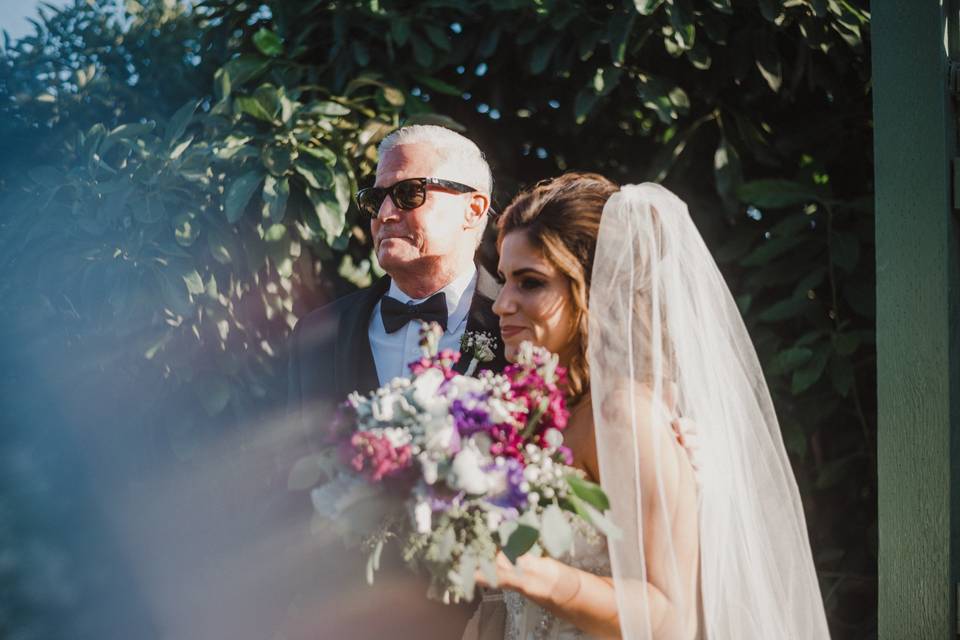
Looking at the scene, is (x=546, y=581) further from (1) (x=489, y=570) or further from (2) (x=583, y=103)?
(2) (x=583, y=103)

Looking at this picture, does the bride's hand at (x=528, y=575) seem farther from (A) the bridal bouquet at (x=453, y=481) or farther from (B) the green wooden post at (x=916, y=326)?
(B) the green wooden post at (x=916, y=326)

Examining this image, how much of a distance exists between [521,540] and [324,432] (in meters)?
0.97

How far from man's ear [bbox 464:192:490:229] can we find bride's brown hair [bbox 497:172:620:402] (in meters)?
0.37

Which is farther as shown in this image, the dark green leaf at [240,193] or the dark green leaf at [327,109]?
the dark green leaf at [327,109]

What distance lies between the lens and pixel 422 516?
164cm

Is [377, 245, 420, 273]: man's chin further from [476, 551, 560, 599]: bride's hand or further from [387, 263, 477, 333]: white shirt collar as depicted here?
[476, 551, 560, 599]: bride's hand

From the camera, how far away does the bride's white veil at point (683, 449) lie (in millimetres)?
1872

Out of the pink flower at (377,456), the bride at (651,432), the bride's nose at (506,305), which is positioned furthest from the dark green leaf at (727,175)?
the pink flower at (377,456)

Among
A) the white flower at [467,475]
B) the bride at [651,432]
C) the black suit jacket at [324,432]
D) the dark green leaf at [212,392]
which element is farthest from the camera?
the dark green leaf at [212,392]

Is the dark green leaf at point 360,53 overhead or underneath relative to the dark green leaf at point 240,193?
overhead

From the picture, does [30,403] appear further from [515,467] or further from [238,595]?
[515,467]

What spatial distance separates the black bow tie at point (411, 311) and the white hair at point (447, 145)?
0.32 metres

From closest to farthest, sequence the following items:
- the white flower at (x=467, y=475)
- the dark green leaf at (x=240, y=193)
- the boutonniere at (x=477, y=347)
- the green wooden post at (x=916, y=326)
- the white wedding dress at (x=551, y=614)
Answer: the white flower at (x=467, y=475) < the white wedding dress at (x=551, y=614) < the boutonniere at (x=477, y=347) < the green wooden post at (x=916, y=326) < the dark green leaf at (x=240, y=193)

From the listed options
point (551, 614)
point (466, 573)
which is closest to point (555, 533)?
point (466, 573)
